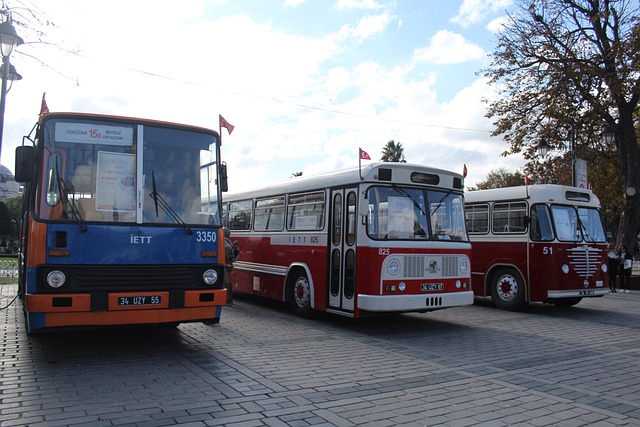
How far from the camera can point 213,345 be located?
8039mm

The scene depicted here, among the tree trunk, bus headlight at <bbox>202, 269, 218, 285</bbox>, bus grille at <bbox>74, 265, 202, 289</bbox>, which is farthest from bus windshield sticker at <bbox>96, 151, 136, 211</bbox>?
the tree trunk

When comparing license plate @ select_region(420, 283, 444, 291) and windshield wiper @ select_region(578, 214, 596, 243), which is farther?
windshield wiper @ select_region(578, 214, 596, 243)

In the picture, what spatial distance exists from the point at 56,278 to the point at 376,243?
5003mm

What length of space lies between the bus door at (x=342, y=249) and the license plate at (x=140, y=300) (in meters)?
3.73

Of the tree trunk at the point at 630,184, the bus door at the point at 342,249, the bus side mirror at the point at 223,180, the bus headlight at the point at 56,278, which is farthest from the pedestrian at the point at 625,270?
the bus headlight at the point at 56,278

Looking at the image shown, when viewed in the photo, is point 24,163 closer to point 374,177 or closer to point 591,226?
point 374,177

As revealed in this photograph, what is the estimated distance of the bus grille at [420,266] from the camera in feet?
30.8

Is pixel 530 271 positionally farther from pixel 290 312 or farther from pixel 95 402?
pixel 95 402

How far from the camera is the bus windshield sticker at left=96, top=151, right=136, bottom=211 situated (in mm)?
6902

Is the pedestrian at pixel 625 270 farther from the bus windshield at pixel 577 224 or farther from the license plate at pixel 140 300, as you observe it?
the license plate at pixel 140 300

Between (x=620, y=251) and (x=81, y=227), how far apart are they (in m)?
19.8

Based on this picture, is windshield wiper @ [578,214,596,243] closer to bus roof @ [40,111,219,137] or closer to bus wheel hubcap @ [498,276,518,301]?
bus wheel hubcap @ [498,276,518,301]

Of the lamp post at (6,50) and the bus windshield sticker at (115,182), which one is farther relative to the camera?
the lamp post at (6,50)

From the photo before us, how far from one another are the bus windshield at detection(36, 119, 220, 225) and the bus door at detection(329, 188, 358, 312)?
9.61 ft
